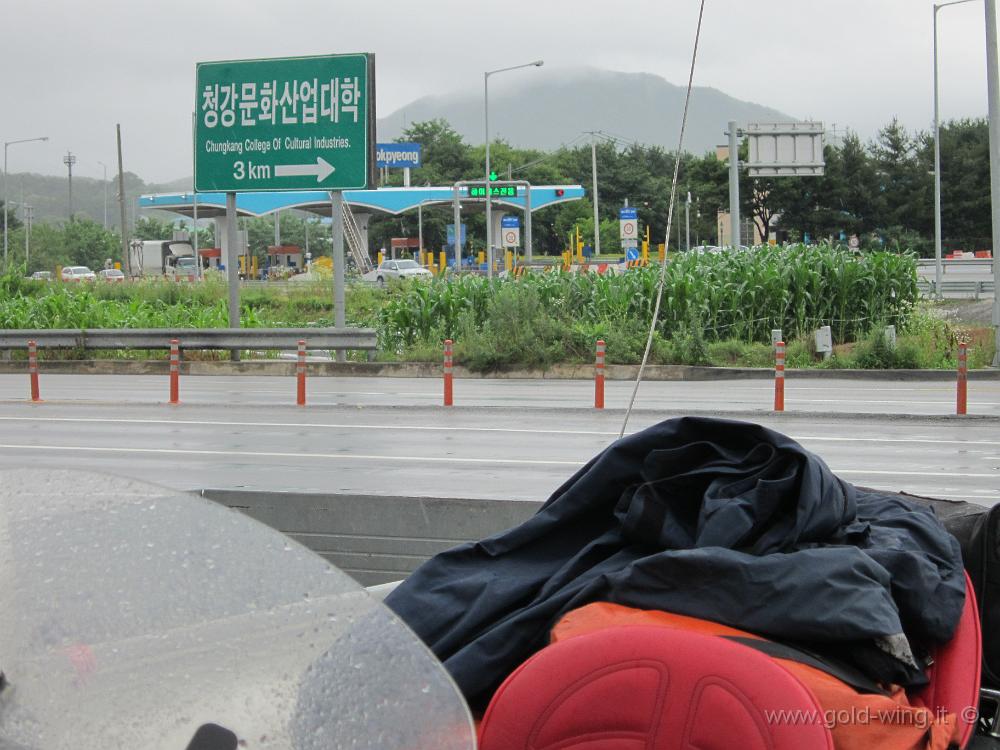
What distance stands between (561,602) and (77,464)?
10.1m

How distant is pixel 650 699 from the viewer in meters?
2.36

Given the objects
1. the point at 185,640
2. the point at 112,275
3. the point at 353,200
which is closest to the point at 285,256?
the point at 353,200

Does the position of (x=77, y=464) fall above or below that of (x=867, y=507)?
below

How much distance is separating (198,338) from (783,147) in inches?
773

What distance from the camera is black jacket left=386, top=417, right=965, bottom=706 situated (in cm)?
271

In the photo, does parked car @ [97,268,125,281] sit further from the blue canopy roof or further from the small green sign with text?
the small green sign with text

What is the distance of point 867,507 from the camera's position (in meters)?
3.50

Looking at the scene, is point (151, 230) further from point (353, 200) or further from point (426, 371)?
point (426, 371)

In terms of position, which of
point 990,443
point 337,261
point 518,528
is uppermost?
point 337,261

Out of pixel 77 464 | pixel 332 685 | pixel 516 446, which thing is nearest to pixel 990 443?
pixel 516 446

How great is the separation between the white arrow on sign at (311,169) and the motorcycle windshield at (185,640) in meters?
22.7

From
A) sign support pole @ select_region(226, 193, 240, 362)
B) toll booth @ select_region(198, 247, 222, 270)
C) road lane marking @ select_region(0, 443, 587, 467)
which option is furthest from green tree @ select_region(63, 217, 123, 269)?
road lane marking @ select_region(0, 443, 587, 467)

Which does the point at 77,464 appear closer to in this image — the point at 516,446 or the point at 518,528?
the point at 516,446

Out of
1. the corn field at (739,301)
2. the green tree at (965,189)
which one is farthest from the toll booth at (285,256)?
the corn field at (739,301)
